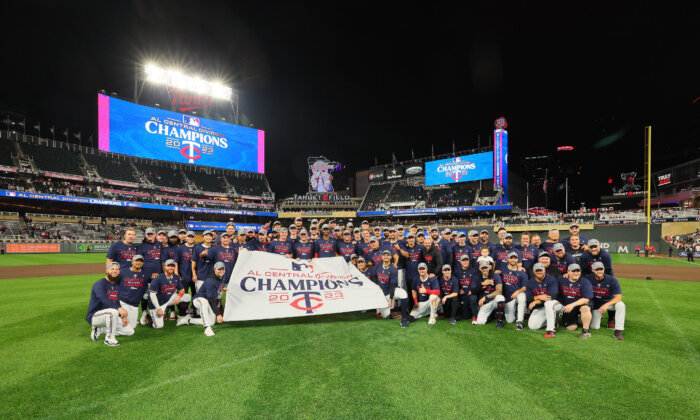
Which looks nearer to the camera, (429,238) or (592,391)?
(592,391)

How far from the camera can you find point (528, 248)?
7.93 metres

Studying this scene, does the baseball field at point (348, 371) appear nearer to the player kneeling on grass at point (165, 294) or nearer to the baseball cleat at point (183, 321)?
the baseball cleat at point (183, 321)

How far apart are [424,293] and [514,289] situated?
2.04 metres

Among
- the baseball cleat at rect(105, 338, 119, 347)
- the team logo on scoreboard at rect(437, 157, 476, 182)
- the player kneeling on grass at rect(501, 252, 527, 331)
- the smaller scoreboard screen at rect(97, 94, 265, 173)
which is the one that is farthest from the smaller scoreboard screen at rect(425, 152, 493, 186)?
the baseball cleat at rect(105, 338, 119, 347)

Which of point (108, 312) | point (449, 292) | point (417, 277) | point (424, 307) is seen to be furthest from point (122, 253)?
point (449, 292)

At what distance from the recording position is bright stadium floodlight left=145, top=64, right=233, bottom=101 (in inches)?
1954

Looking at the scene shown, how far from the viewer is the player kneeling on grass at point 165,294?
22.1 feet

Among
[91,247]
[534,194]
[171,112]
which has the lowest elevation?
[91,247]

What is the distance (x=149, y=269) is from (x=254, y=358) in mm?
4136

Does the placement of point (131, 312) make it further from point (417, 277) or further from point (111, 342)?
point (417, 277)

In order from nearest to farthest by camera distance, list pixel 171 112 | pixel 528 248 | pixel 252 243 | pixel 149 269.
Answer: pixel 149 269 < pixel 528 248 < pixel 252 243 < pixel 171 112

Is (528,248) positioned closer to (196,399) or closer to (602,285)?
(602,285)


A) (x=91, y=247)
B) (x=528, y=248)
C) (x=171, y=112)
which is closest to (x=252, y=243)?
(x=528, y=248)

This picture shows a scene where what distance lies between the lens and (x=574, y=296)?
259 inches
